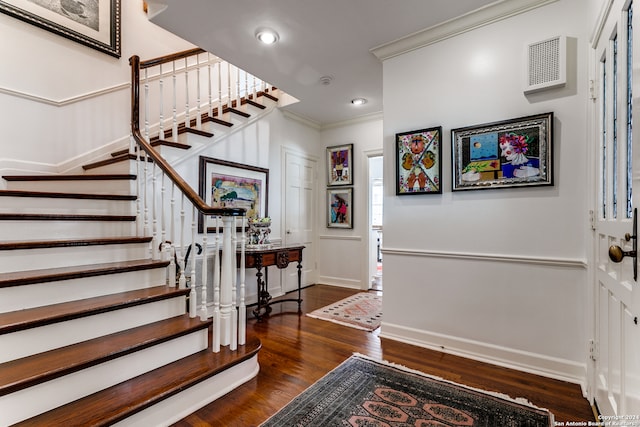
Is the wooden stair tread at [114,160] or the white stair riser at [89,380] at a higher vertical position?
the wooden stair tread at [114,160]

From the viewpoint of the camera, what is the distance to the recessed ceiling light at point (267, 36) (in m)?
2.54

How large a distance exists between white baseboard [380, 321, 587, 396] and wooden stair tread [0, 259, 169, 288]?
2.11m

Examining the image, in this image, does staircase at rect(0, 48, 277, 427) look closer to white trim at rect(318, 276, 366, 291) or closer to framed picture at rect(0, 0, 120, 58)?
framed picture at rect(0, 0, 120, 58)

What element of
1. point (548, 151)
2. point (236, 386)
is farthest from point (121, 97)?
point (548, 151)

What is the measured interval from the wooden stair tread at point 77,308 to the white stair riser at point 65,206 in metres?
0.87

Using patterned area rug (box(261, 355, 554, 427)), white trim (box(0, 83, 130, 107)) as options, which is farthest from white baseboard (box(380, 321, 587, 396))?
white trim (box(0, 83, 130, 107))

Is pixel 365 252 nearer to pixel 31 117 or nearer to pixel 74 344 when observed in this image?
pixel 74 344

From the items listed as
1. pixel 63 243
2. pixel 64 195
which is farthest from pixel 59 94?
pixel 63 243

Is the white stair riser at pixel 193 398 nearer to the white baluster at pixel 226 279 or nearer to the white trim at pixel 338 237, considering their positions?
the white baluster at pixel 226 279

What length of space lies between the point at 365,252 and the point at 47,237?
3662 mm

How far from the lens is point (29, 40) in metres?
2.86

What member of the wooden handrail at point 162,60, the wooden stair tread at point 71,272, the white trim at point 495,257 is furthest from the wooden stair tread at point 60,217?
the white trim at point 495,257

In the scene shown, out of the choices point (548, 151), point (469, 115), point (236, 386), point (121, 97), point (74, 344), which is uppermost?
point (121, 97)

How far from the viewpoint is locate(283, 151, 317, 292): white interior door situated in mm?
4527
